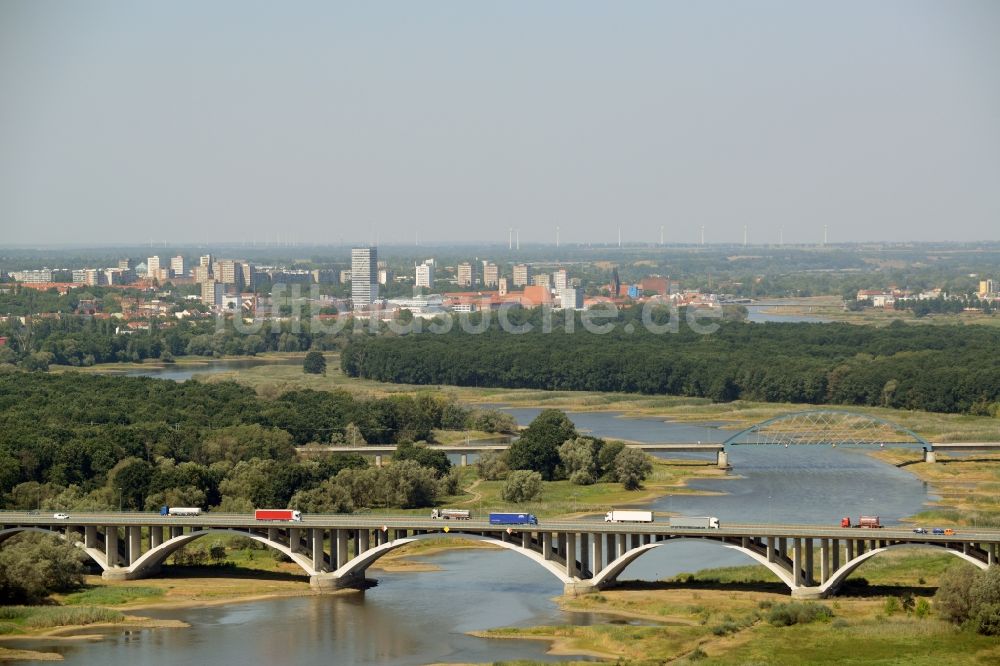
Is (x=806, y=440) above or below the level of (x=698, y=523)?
below

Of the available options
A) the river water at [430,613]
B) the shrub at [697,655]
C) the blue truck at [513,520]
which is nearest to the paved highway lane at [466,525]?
the blue truck at [513,520]

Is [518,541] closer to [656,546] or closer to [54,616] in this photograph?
[656,546]

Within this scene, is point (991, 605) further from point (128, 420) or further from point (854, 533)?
point (128, 420)

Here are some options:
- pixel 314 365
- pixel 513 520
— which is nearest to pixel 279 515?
pixel 513 520

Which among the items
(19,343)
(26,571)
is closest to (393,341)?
(19,343)

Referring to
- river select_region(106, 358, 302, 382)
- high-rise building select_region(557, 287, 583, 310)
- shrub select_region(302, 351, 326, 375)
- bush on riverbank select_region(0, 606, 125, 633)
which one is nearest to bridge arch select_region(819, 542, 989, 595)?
bush on riverbank select_region(0, 606, 125, 633)

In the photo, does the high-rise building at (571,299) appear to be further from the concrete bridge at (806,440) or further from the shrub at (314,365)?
the concrete bridge at (806,440)
